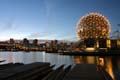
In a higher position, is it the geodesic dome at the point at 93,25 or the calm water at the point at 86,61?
the geodesic dome at the point at 93,25

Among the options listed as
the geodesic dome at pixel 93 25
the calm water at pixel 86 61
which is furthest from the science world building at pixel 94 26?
the calm water at pixel 86 61

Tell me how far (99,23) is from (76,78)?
322ft

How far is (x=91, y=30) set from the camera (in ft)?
379

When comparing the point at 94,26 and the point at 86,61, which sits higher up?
the point at 94,26

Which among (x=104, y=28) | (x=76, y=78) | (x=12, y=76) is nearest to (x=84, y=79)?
(x=76, y=78)

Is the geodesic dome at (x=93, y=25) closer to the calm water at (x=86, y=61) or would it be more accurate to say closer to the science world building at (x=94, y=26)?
the science world building at (x=94, y=26)

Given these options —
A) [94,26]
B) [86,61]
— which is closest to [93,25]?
[94,26]

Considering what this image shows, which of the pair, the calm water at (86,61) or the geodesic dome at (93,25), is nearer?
the calm water at (86,61)

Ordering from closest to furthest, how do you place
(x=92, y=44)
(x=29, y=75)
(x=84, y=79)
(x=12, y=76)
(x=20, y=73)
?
(x=84, y=79) → (x=12, y=76) → (x=20, y=73) → (x=29, y=75) → (x=92, y=44)

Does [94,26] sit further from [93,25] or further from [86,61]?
[86,61]

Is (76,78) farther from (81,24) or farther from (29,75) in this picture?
(81,24)

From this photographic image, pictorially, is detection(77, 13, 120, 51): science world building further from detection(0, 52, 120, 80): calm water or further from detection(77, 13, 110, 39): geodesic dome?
detection(0, 52, 120, 80): calm water

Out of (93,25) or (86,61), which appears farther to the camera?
(93,25)

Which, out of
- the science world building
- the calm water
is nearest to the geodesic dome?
the science world building
